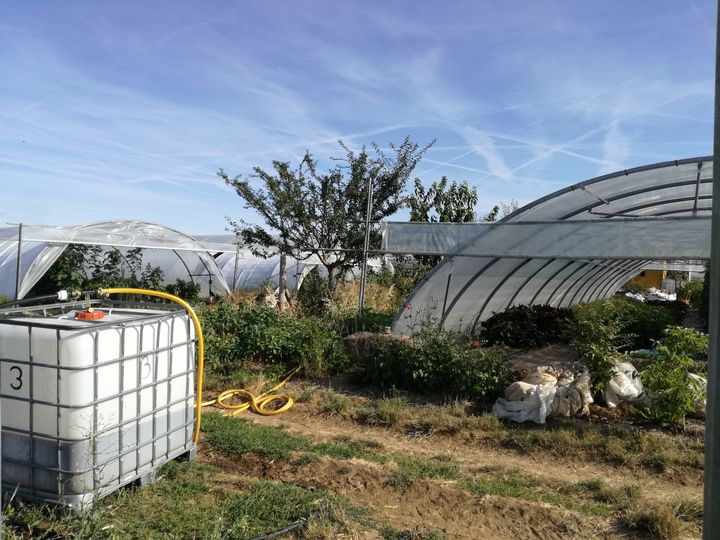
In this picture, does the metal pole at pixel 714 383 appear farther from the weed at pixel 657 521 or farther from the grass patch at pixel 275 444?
the grass patch at pixel 275 444

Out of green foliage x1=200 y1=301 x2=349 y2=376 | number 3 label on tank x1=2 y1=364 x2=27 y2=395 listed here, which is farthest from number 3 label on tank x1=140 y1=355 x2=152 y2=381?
green foliage x1=200 y1=301 x2=349 y2=376

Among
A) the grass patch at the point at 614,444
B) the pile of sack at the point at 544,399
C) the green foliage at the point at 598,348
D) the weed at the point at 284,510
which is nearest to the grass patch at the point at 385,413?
the pile of sack at the point at 544,399

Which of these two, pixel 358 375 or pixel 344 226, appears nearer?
pixel 358 375

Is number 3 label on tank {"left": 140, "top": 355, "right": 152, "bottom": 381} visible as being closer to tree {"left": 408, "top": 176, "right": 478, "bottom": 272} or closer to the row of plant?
the row of plant

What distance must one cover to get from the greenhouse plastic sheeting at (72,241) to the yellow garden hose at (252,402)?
6881 mm

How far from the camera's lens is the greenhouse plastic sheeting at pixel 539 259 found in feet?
28.9

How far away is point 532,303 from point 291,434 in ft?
31.2

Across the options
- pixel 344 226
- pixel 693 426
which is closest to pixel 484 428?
pixel 693 426

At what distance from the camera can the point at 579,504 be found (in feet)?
15.6

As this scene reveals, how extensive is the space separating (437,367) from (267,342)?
2.90 metres

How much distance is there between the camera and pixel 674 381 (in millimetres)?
6383

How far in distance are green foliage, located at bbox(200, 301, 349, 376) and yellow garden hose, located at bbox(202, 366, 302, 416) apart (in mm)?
1046

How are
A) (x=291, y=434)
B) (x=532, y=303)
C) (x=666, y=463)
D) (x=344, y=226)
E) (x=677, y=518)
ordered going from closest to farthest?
(x=677, y=518) < (x=666, y=463) < (x=291, y=434) < (x=344, y=226) < (x=532, y=303)

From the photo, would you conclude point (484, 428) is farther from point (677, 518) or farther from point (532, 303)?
point (532, 303)
